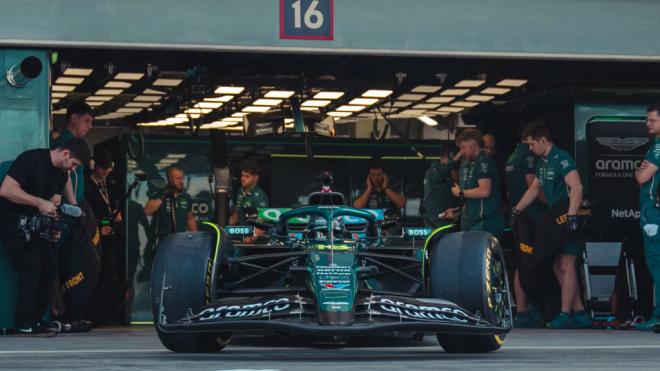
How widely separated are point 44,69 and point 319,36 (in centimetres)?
260

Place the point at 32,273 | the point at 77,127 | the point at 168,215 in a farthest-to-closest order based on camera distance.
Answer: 1. the point at 168,215
2. the point at 77,127
3. the point at 32,273

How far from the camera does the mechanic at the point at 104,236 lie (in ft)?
51.2

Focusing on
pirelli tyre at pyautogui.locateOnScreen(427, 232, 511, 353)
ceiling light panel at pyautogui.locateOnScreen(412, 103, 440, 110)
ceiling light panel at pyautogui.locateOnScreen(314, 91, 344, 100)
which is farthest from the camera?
ceiling light panel at pyautogui.locateOnScreen(412, 103, 440, 110)

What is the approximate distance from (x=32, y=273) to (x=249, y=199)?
4.89 metres

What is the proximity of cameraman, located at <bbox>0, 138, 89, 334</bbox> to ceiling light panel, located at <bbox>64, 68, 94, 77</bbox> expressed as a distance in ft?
9.62

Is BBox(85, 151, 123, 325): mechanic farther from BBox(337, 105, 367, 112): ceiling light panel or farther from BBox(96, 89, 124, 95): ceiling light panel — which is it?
BBox(337, 105, 367, 112): ceiling light panel

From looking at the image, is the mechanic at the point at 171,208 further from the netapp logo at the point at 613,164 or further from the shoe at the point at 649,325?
the shoe at the point at 649,325

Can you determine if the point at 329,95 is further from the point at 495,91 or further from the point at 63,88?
the point at 63,88

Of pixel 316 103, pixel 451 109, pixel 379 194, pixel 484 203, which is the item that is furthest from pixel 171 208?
pixel 451 109

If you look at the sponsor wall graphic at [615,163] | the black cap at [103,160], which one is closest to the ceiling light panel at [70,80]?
the black cap at [103,160]

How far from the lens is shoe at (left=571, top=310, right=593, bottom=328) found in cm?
1420

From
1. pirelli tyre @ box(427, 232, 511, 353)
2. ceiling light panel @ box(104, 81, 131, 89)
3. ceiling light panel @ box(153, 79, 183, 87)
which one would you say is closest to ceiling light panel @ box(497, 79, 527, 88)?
ceiling light panel @ box(153, 79, 183, 87)

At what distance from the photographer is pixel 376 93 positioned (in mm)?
17328

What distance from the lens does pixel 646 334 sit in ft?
41.0
